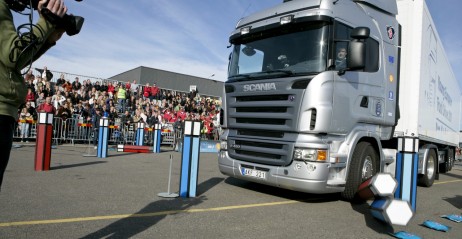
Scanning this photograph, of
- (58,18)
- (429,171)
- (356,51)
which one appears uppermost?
(356,51)

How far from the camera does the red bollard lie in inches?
306

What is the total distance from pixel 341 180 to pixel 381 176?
1100mm

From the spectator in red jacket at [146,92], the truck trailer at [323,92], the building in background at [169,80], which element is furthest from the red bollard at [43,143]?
the building in background at [169,80]

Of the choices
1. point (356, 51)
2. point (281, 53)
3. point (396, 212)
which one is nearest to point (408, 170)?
point (396, 212)

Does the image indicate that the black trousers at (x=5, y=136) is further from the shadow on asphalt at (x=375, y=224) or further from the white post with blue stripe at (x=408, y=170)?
the white post with blue stripe at (x=408, y=170)

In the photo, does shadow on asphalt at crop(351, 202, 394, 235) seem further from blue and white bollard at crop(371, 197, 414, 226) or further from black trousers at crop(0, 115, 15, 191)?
black trousers at crop(0, 115, 15, 191)

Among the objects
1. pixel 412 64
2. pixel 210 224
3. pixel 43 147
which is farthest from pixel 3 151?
pixel 412 64

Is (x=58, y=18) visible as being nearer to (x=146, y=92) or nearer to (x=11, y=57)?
(x=11, y=57)

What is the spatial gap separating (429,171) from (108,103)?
50.1 ft

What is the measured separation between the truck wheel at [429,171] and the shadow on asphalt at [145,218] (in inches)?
241

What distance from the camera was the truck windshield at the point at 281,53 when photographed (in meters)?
5.73

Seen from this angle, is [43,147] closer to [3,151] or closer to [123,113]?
[3,151]

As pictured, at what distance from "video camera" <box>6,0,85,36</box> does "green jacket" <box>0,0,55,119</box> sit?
0.05m

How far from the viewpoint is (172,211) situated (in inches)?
190
